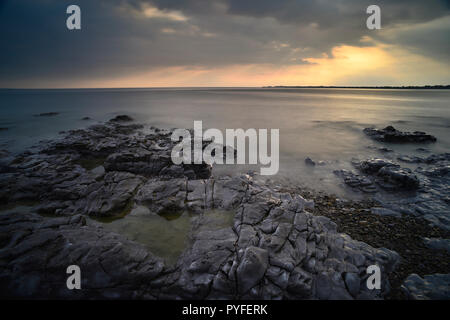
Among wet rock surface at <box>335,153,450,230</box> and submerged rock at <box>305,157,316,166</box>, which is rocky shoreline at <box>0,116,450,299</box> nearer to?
wet rock surface at <box>335,153,450,230</box>

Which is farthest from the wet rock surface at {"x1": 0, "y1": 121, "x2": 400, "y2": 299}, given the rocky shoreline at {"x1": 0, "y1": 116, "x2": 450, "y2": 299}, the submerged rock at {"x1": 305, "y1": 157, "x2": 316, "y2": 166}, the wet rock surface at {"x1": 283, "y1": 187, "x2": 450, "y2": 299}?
the submerged rock at {"x1": 305, "y1": 157, "x2": 316, "y2": 166}

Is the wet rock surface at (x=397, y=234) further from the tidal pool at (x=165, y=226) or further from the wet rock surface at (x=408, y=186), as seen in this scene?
the tidal pool at (x=165, y=226)

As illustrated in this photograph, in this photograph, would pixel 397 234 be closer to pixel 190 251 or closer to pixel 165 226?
pixel 190 251

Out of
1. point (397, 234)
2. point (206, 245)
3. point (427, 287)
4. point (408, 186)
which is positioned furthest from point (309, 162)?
point (206, 245)

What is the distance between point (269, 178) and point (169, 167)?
5.50 meters

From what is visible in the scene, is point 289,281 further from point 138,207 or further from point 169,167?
point 169,167

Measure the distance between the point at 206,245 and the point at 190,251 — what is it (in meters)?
0.46

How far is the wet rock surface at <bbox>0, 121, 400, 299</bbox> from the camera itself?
471cm

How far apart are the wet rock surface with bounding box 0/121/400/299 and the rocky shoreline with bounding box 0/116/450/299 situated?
0.02m

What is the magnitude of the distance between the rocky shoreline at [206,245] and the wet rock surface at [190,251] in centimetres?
2

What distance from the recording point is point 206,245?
5.63 m

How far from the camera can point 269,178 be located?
11.3 meters

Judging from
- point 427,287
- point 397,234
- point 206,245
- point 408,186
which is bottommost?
point 427,287
